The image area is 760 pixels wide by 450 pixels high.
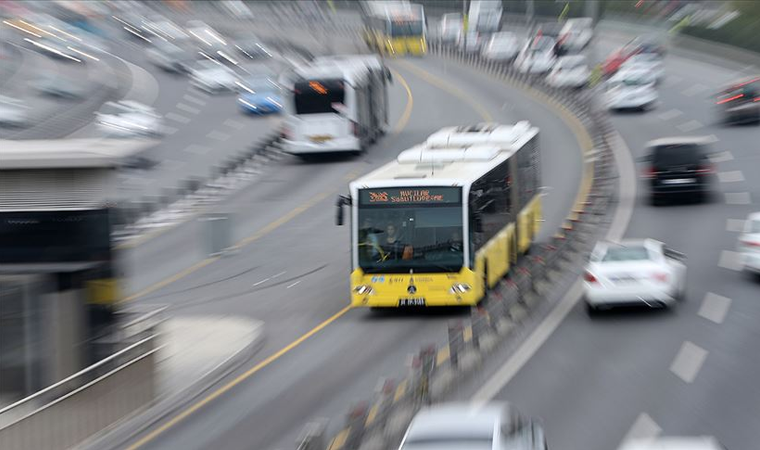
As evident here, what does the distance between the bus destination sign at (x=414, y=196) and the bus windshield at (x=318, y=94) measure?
2262 cm

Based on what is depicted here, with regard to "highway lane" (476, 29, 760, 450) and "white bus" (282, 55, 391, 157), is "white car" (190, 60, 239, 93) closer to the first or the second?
"white bus" (282, 55, 391, 157)

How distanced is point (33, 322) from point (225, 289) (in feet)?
41.7

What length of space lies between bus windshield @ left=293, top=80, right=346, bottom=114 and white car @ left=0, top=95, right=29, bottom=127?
13686 millimetres

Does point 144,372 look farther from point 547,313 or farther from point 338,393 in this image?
point 547,313

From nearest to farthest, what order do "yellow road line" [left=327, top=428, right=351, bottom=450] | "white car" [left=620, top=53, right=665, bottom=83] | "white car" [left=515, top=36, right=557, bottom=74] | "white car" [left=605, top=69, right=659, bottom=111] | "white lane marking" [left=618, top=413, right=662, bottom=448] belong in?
"yellow road line" [left=327, top=428, right=351, bottom=450] → "white lane marking" [left=618, top=413, right=662, bottom=448] → "white car" [left=605, top=69, right=659, bottom=111] → "white car" [left=620, top=53, right=665, bottom=83] → "white car" [left=515, top=36, right=557, bottom=74]

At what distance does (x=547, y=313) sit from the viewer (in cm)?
2369

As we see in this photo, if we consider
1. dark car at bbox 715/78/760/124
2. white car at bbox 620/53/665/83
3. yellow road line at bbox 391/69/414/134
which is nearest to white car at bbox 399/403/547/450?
dark car at bbox 715/78/760/124

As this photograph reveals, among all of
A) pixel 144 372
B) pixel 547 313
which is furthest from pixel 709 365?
pixel 144 372

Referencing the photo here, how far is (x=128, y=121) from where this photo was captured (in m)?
53.5

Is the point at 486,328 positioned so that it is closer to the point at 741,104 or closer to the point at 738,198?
the point at 738,198

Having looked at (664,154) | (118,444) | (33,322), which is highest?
(664,154)

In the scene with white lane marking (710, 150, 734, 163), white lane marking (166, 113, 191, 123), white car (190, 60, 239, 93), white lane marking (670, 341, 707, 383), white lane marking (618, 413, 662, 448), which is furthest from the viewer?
white car (190, 60, 239, 93)

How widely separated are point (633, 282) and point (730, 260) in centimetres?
695

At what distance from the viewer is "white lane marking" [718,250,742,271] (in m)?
27.7
